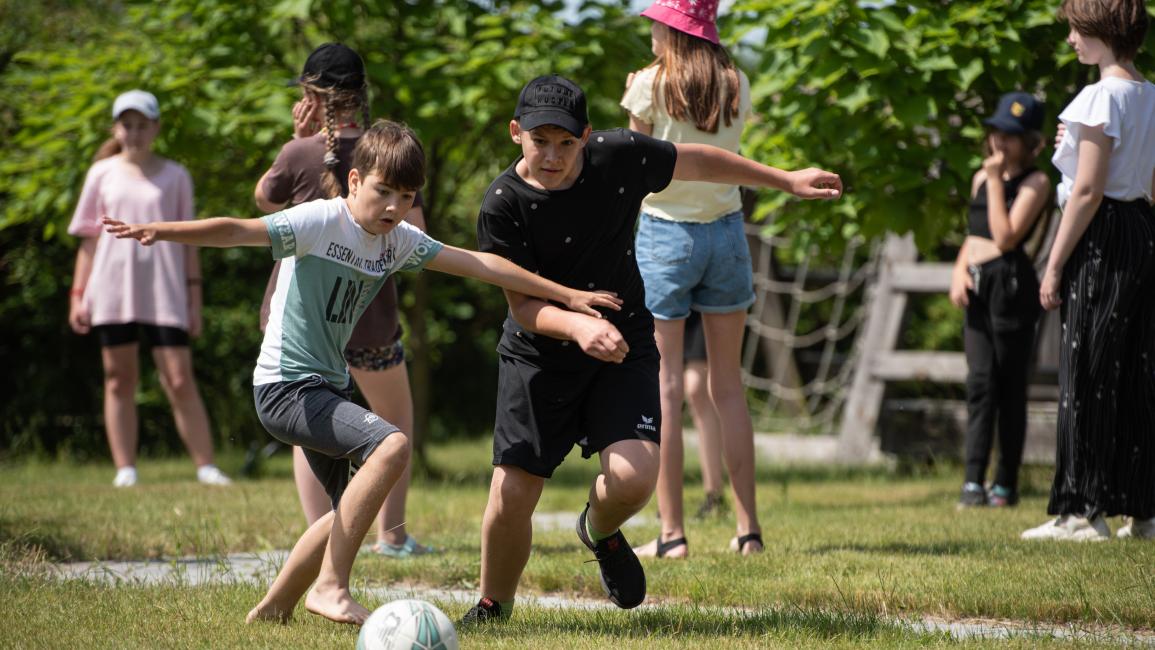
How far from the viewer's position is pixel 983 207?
6766 mm

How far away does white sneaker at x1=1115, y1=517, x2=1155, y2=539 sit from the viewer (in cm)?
519

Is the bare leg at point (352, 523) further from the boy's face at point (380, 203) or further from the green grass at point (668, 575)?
the boy's face at point (380, 203)

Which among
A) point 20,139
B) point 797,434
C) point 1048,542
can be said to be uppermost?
point 20,139

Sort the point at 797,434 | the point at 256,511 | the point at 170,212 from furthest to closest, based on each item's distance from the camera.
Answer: the point at 797,434 < the point at 170,212 < the point at 256,511

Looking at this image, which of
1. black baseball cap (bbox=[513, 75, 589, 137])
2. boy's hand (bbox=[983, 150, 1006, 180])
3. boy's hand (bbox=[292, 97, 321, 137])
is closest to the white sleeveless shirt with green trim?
black baseball cap (bbox=[513, 75, 589, 137])

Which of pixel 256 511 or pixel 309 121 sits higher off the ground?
pixel 309 121

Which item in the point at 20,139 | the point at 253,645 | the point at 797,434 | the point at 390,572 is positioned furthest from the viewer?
the point at 797,434

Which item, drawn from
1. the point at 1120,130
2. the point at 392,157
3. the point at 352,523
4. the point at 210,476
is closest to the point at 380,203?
the point at 392,157

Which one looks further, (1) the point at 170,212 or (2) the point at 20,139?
(2) the point at 20,139

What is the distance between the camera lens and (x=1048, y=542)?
4996mm

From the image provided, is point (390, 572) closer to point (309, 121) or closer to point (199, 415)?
point (309, 121)

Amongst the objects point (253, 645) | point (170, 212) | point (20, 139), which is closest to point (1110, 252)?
point (253, 645)

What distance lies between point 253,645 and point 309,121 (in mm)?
2160

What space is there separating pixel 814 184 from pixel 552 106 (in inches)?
36.1
